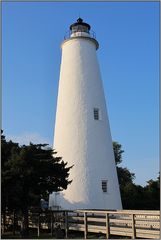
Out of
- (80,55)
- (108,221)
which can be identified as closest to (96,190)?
(108,221)

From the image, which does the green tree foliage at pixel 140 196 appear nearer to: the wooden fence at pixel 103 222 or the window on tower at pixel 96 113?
the window on tower at pixel 96 113

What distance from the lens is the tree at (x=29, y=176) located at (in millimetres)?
15688

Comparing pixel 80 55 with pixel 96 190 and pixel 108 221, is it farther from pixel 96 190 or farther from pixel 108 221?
pixel 108 221

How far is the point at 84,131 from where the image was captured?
856 inches

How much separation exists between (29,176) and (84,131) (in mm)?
6347

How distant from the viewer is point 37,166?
54.0 feet

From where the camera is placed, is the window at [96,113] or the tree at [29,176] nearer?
the tree at [29,176]

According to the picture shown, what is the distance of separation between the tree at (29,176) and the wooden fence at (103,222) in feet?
4.70

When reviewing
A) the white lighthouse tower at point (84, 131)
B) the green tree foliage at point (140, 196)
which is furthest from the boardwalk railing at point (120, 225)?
the green tree foliage at point (140, 196)

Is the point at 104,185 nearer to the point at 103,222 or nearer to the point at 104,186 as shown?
the point at 104,186

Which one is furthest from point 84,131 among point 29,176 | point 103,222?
point 103,222

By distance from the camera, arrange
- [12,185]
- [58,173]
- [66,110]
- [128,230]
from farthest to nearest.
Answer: [66,110]
[58,173]
[12,185]
[128,230]

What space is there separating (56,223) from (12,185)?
3.37 meters

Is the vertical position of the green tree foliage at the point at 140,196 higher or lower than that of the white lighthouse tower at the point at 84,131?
lower
